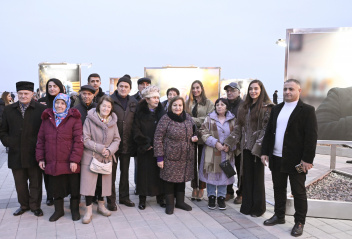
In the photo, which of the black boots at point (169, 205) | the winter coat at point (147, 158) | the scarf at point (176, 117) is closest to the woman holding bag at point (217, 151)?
the scarf at point (176, 117)

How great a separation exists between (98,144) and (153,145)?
0.79 metres

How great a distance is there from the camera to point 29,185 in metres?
4.05

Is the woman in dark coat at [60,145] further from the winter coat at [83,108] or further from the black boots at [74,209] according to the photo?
the winter coat at [83,108]

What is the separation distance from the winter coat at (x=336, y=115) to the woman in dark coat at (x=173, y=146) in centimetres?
195

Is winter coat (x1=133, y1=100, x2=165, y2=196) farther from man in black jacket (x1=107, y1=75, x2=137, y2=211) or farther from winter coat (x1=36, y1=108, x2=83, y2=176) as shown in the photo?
winter coat (x1=36, y1=108, x2=83, y2=176)

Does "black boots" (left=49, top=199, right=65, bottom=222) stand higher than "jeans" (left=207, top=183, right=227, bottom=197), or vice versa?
"jeans" (left=207, top=183, right=227, bottom=197)

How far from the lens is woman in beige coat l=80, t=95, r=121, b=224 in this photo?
12.5 ft

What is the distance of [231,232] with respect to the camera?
3557 mm

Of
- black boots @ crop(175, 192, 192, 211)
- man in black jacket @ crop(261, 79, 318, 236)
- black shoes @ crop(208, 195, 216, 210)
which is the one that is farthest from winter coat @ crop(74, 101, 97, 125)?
man in black jacket @ crop(261, 79, 318, 236)

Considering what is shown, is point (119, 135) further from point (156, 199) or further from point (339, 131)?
point (339, 131)

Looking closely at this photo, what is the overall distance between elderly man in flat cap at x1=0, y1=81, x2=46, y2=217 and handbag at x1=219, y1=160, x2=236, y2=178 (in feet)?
8.54

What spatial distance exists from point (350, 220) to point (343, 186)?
69 cm

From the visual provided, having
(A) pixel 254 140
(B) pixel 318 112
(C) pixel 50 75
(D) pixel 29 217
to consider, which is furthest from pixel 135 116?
(C) pixel 50 75

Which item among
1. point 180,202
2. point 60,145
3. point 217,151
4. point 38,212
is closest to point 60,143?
point 60,145
